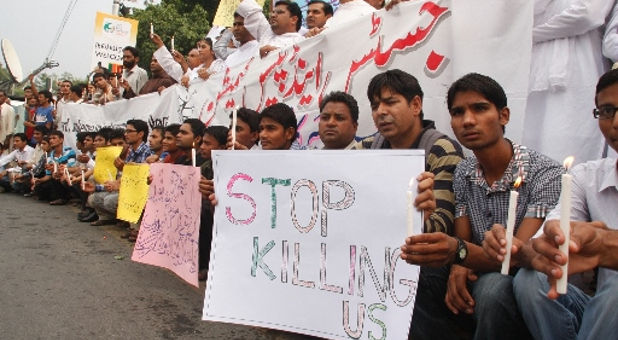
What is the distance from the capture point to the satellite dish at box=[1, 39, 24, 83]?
602 inches

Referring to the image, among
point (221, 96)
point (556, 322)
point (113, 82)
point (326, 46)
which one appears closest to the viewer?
point (556, 322)

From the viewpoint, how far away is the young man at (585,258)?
1.17 meters

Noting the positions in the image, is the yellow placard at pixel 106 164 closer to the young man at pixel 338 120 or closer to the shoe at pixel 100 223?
the shoe at pixel 100 223

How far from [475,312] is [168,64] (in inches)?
254

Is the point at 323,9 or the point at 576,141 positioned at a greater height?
the point at 323,9

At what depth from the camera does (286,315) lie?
2051 mm

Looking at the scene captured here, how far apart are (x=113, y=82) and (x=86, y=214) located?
3.84m

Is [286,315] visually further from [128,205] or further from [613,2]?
[128,205]

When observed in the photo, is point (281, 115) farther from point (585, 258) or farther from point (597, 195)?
point (585, 258)

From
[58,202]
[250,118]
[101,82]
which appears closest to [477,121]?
[250,118]

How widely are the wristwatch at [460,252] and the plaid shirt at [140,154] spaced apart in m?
4.32

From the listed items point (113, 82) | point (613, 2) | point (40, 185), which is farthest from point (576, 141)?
point (113, 82)

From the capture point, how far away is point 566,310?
1479 mm

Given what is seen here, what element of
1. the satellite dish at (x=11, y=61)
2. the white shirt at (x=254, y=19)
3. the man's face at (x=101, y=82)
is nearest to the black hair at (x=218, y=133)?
the white shirt at (x=254, y=19)
